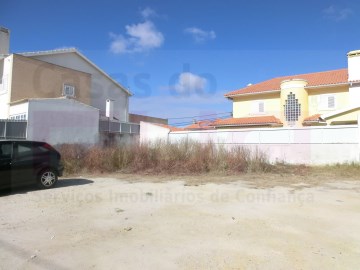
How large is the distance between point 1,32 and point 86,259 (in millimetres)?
25913

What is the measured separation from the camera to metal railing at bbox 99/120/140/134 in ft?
71.3

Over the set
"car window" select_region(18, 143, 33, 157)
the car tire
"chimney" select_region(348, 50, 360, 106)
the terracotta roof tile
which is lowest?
the car tire

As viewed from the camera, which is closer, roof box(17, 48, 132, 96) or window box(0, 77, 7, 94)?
window box(0, 77, 7, 94)

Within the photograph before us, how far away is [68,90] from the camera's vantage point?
2383 centimetres

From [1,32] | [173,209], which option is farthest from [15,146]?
[1,32]

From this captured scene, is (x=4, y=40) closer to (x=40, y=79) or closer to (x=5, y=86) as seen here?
(x=40, y=79)

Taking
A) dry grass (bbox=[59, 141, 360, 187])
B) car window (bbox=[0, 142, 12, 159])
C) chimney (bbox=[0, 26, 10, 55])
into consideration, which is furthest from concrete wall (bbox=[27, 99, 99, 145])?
chimney (bbox=[0, 26, 10, 55])

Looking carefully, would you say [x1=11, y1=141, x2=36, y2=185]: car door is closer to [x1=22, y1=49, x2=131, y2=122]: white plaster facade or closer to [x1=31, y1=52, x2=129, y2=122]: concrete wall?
[x1=22, y1=49, x2=131, y2=122]: white plaster facade

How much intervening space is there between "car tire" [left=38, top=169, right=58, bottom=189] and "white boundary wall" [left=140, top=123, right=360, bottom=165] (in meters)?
7.51

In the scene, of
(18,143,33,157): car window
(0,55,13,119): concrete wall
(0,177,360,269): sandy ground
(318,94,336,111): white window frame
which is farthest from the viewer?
(318,94,336,111): white window frame

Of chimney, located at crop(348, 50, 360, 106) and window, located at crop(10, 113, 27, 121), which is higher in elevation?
chimney, located at crop(348, 50, 360, 106)

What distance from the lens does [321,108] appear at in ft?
89.7

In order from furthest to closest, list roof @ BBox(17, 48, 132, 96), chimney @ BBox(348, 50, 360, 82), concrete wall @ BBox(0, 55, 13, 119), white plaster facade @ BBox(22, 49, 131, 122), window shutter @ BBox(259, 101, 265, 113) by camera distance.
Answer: window shutter @ BBox(259, 101, 265, 113) < chimney @ BBox(348, 50, 360, 82) < white plaster facade @ BBox(22, 49, 131, 122) < roof @ BBox(17, 48, 132, 96) < concrete wall @ BBox(0, 55, 13, 119)

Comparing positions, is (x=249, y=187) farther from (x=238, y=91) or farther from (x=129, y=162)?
(x=238, y=91)
